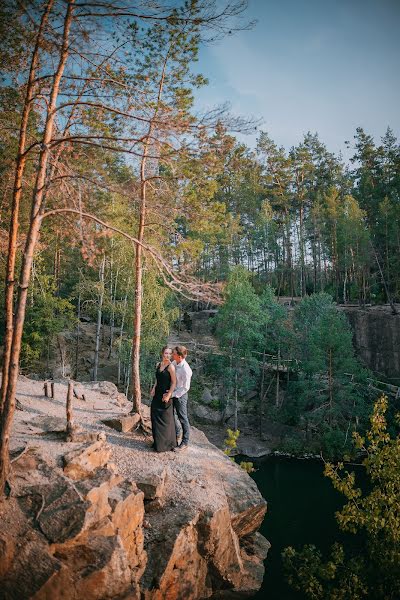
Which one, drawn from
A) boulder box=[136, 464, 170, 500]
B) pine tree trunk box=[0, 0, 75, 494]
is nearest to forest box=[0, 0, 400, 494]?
A: pine tree trunk box=[0, 0, 75, 494]

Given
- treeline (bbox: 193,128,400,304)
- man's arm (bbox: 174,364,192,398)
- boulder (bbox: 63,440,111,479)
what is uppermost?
treeline (bbox: 193,128,400,304)

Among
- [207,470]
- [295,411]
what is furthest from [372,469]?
[295,411]

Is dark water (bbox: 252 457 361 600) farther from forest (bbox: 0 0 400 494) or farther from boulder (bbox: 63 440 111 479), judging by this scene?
boulder (bbox: 63 440 111 479)

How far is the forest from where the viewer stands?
455 centimetres

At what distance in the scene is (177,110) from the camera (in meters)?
4.94

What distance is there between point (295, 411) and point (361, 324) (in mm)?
9094

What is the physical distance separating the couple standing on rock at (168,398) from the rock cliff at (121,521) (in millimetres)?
318

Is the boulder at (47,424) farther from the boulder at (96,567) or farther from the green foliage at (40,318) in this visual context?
the green foliage at (40,318)

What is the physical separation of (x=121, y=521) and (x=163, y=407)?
2.33 m

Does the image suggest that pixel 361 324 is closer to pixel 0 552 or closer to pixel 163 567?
pixel 163 567

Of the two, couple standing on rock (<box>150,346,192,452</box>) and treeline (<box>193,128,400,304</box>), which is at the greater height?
treeline (<box>193,128,400,304</box>)

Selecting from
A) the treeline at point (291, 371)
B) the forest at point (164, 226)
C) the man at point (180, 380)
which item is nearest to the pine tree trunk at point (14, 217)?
the forest at point (164, 226)

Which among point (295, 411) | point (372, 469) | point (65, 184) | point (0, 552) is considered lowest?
point (295, 411)

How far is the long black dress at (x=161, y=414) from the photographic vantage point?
6.69 metres
